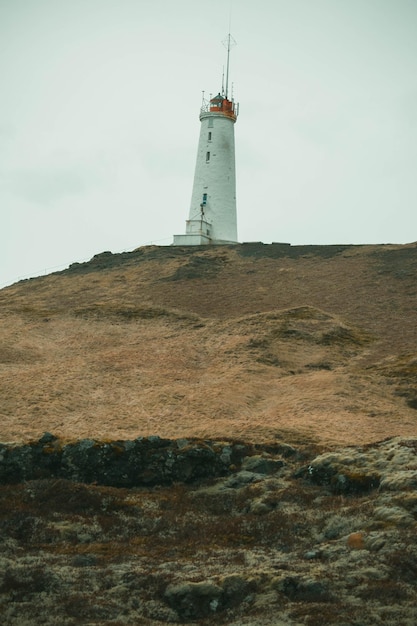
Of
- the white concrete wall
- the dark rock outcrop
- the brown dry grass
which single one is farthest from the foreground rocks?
the white concrete wall

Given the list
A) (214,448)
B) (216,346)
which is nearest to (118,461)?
(214,448)

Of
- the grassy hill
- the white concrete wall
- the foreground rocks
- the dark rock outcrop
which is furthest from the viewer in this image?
the white concrete wall

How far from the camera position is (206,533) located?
87.0ft

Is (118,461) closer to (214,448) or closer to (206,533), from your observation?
(214,448)

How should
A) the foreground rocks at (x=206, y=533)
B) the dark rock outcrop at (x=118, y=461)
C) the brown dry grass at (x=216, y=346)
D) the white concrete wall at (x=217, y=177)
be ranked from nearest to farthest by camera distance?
the foreground rocks at (x=206, y=533) → the dark rock outcrop at (x=118, y=461) → the brown dry grass at (x=216, y=346) → the white concrete wall at (x=217, y=177)

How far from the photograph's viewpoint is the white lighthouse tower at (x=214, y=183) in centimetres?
10244

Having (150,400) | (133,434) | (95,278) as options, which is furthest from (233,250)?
(133,434)

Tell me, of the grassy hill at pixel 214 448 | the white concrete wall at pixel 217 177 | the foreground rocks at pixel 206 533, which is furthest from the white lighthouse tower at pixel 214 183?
the foreground rocks at pixel 206 533

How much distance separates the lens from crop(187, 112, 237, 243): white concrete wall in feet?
336

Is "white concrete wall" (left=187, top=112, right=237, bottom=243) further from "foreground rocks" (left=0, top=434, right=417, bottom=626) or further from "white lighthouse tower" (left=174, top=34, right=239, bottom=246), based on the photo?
"foreground rocks" (left=0, top=434, right=417, bottom=626)

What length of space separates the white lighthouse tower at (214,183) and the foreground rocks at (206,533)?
6945 cm

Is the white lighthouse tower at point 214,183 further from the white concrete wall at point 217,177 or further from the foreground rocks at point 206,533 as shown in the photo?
the foreground rocks at point 206,533

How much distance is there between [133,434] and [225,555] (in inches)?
825

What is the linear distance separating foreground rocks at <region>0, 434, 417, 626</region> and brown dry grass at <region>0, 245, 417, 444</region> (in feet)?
29.4
